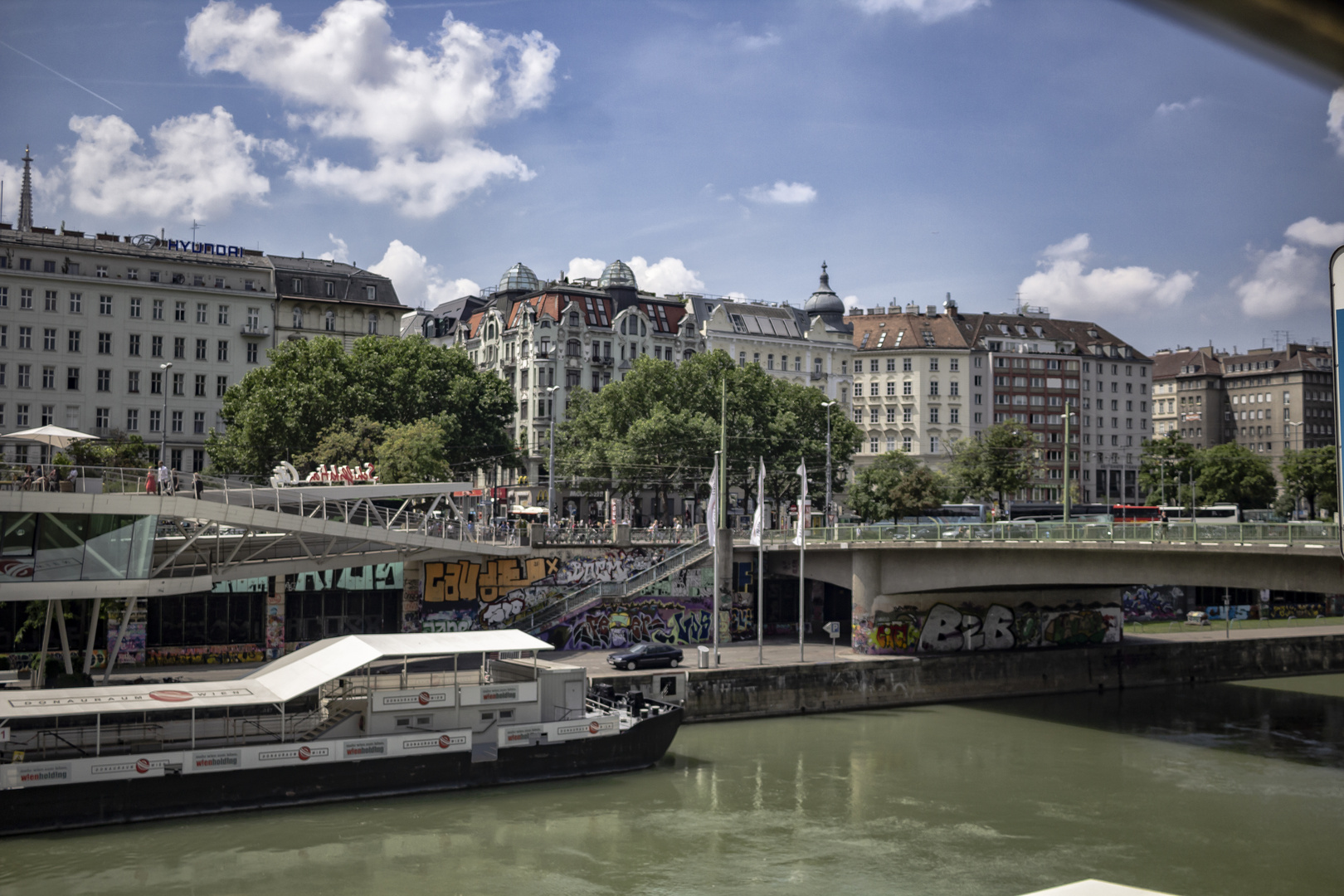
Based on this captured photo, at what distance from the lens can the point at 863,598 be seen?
2167 inches

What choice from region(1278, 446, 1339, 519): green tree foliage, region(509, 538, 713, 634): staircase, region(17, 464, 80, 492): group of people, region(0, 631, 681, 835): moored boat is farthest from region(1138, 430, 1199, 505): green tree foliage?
region(17, 464, 80, 492): group of people

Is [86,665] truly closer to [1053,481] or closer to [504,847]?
[504,847]

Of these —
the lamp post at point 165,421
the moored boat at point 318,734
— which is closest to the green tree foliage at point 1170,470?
the lamp post at point 165,421

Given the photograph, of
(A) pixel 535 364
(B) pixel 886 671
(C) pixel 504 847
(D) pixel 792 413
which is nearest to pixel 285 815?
(C) pixel 504 847

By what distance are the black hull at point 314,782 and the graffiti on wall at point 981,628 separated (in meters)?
17.9

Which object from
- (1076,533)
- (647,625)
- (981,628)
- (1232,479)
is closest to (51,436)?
(647,625)

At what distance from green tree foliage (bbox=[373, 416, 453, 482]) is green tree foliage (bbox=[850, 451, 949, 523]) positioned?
3284cm

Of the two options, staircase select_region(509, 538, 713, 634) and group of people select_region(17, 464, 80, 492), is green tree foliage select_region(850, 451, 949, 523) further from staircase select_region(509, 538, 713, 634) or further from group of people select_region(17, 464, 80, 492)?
group of people select_region(17, 464, 80, 492)

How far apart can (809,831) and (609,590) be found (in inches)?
1013

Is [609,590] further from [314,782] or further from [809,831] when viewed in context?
[809,831]

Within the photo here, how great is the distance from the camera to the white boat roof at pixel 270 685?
103 feet

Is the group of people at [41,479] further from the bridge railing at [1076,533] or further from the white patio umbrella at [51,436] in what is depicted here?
the bridge railing at [1076,533]

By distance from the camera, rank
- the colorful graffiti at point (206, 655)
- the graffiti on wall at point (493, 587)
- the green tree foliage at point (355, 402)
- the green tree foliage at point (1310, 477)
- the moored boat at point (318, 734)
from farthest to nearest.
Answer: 1. the green tree foliage at point (1310, 477)
2. the green tree foliage at point (355, 402)
3. the graffiti on wall at point (493, 587)
4. the colorful graffiti at point (206, 655)
5. the moored boat at point (318, 734)

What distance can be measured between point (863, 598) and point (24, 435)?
34.9 meters
